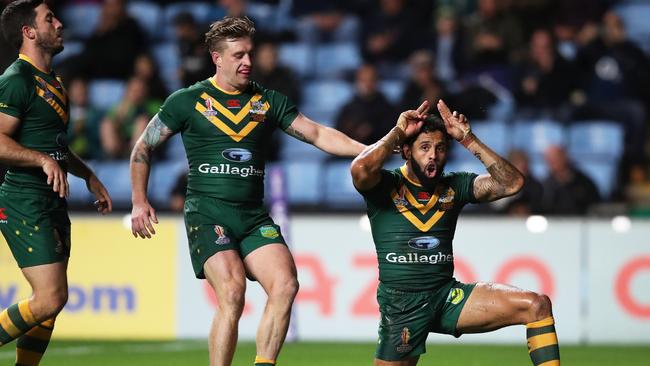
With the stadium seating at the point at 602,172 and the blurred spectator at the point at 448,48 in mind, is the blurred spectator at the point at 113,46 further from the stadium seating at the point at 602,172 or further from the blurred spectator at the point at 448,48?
the stadium seating at the point at 602,172

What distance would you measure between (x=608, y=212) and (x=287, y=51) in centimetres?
556

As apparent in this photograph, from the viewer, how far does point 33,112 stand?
8141 mm

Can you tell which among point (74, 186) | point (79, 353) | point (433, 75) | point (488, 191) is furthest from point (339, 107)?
point (488, 191)

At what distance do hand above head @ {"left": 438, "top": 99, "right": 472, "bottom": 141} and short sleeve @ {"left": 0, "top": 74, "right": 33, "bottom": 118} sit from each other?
8.60 feet

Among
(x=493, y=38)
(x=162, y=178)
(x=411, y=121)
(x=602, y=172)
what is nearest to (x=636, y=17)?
(x=493, y=38)

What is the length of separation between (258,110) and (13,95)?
155 centimetres

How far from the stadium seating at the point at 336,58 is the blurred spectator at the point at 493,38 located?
1.59 metres

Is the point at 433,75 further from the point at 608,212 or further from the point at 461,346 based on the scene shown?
the point at 461,346

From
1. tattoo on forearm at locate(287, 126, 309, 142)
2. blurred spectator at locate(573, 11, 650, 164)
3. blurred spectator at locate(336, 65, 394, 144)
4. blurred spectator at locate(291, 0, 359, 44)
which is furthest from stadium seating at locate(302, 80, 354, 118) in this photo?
tattoo on forearm at locate(287, 126, 309, 142)

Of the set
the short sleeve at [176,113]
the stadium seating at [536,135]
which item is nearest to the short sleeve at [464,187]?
the short sleeve at [176,113]

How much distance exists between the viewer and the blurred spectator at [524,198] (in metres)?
13.7

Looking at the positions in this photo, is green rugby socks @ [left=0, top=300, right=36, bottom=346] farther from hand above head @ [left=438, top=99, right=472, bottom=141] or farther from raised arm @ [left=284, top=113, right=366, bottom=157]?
hand above head @ [left=438, top=99, right=472, bottom=141]

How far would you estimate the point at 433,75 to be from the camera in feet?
49.8

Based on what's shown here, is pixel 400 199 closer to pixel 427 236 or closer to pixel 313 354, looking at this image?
pixel 427 236
